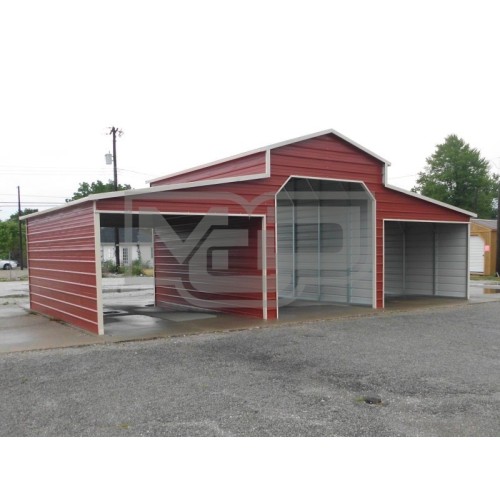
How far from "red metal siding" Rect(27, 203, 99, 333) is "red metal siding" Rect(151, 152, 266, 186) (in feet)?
11.9

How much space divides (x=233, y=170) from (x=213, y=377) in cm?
640

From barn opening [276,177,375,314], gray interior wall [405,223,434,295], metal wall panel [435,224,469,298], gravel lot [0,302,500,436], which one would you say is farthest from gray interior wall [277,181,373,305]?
gravel lot [0,302,500,436]

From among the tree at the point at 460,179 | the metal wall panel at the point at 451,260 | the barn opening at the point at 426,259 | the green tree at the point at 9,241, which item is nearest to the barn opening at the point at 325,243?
the barn opening at the point at 426,259

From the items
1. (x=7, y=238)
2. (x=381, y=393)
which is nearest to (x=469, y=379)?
(x=381, y=393)

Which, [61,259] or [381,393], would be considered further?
[61,259]

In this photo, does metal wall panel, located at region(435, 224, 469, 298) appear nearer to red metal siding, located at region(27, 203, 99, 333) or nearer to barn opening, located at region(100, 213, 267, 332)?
barn opening, located at region(100, 213, 267, 332)

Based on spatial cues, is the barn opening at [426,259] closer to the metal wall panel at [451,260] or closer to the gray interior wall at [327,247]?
the metal wall panel at [451,260]

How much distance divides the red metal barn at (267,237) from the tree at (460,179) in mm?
35670

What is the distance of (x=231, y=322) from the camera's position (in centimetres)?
1007

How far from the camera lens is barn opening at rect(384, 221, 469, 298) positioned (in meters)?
14.3

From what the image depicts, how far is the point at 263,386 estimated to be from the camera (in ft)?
18.0

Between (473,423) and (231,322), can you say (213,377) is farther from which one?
(231,322)

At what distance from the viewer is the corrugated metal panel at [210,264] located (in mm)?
10727

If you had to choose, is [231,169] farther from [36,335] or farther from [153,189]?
[36,335]
